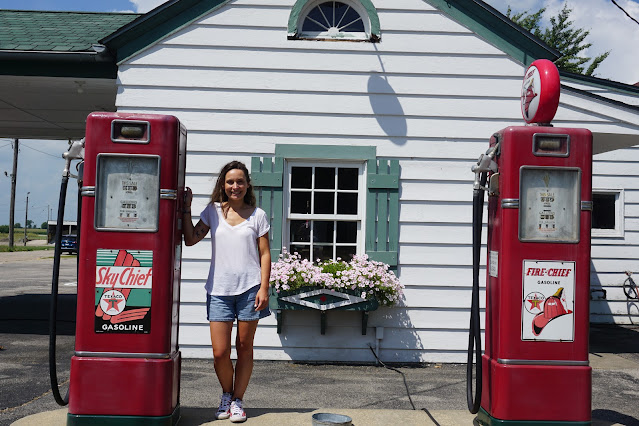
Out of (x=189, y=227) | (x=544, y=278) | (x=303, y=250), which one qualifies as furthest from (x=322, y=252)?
(x=544, y=278)

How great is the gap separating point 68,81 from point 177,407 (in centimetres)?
467

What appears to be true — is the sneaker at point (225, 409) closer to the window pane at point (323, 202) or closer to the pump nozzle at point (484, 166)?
the pump nozzle at point (484, 166)

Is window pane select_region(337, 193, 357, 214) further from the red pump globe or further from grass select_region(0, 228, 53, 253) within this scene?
grass select_region(0, 228, 53, 253)

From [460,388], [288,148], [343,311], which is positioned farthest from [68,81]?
[460,388]

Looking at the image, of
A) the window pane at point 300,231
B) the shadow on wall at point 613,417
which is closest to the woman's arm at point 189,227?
the window pane at point 300,231

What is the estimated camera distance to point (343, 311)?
7109 millimetres

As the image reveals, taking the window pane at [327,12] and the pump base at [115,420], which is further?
the window pane at [327,12]

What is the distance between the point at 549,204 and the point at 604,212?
7.16 m

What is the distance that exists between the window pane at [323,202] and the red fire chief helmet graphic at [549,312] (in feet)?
11.3

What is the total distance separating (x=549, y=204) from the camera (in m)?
4.09

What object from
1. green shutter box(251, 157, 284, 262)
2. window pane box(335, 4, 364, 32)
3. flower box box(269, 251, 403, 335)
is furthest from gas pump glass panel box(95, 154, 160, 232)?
window pane box(335, 4, 364, 32)

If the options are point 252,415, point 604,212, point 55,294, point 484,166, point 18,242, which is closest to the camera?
point 55,294

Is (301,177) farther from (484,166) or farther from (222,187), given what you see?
(484,166)

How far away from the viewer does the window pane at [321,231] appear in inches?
284
